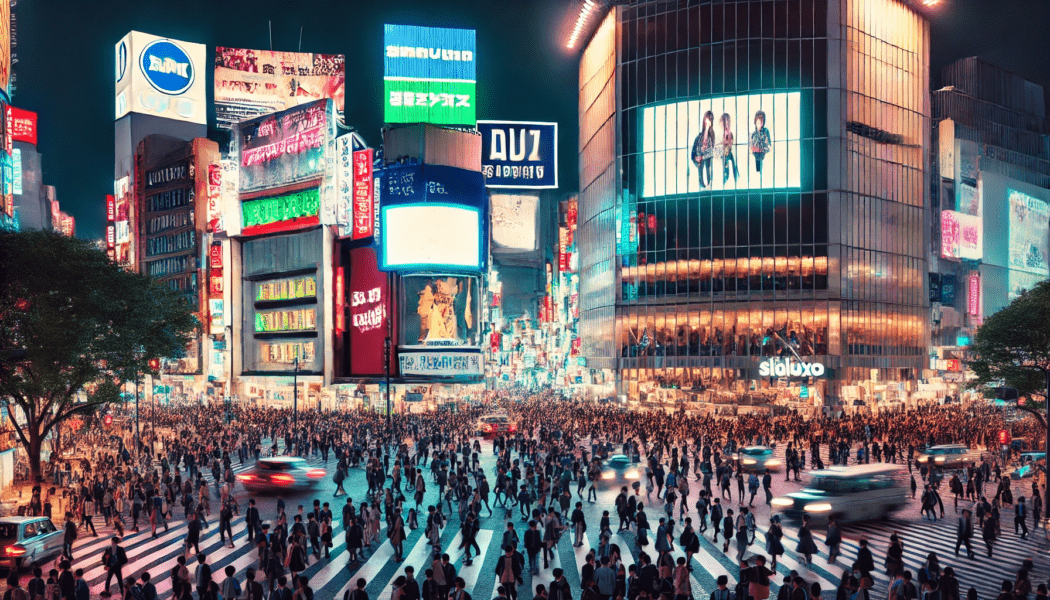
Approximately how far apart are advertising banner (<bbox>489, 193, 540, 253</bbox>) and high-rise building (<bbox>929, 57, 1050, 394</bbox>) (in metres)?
44.1

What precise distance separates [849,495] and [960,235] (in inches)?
3721

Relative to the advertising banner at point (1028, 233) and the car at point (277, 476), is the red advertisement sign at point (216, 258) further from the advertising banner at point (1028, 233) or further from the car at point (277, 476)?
the advertising banner at point (1028, 233)

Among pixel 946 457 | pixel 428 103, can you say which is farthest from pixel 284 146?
pixel 946 457

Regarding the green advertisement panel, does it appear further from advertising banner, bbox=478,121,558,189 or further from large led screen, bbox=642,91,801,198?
large led screen, bbox=642,91,801,198

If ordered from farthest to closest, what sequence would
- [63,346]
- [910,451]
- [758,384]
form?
1. [758,384]
2. [910,451]
3. [63,346]

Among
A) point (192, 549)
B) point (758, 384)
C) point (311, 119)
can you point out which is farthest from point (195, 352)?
point (192, 549)

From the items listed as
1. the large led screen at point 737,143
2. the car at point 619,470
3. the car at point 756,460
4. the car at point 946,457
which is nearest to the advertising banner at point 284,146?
the large led screen at point 737,143

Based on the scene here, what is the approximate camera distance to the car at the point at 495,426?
4850 cm

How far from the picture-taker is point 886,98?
81.6 meters

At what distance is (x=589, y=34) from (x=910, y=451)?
72.1m

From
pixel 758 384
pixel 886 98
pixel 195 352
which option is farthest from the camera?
pixel 195 352

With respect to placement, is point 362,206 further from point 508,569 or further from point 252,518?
point 508,569

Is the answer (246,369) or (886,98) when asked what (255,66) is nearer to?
(246,369)

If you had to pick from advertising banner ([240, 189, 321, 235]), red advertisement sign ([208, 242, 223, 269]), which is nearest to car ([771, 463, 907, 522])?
advertising banner ([240, 189, 321, 235])
